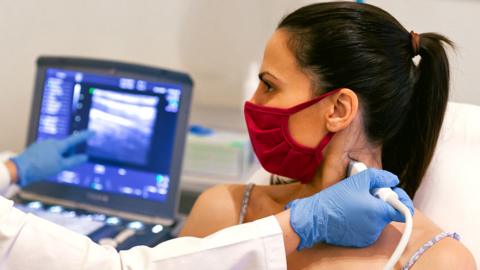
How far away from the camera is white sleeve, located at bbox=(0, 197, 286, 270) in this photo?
1.07 meters

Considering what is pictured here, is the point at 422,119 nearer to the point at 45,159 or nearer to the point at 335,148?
the point at 335,148

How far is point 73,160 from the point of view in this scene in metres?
1.82

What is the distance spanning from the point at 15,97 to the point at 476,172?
A: 1893mm

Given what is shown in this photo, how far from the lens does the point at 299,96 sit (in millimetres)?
1177

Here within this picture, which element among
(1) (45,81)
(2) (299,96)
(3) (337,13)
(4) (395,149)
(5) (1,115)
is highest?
(3) (337,13)

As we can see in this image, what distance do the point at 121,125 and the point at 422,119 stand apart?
3.25 ft

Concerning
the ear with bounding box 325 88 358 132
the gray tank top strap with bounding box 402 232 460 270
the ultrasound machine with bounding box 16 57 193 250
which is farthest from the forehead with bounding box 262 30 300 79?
the ultrasound machine with bounding box 16 57 193 250

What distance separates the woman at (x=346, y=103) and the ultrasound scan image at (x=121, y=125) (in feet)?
2.12

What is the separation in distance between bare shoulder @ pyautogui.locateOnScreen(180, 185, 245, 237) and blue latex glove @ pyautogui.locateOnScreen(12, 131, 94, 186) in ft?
2.01

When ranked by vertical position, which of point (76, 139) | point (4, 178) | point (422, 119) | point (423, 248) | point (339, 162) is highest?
point (422, 119)

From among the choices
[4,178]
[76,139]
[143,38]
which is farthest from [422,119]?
[143,38]

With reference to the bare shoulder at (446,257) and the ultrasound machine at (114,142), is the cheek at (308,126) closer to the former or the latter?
the bare shoulder at (446,257)

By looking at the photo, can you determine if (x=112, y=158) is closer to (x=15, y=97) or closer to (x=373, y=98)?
(x=15, y=97)

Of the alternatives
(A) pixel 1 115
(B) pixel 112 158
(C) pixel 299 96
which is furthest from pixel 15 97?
(C) pixel 299 96
